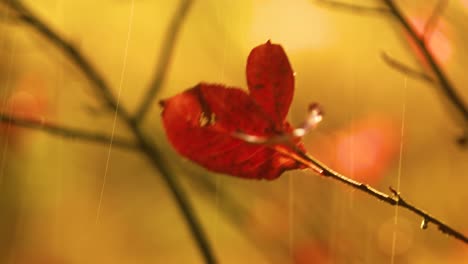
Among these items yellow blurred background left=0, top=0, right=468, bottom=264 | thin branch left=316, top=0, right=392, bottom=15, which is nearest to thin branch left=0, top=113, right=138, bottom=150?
yellow blurred background left=0, top=0, right=468, bottom=264

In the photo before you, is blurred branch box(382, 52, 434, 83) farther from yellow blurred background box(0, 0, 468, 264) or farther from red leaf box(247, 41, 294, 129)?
red leaf box(247, 41, 294, 129)

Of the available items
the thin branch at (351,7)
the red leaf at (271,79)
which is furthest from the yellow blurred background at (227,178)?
the red leaf at (271,79)

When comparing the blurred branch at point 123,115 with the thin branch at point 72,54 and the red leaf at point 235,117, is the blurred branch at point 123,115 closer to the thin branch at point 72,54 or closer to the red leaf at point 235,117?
the thin branch at point 72,54

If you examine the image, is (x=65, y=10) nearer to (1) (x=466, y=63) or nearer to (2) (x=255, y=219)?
(2) (x=255, y=219)

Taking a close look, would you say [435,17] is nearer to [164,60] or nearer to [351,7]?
[351,7]

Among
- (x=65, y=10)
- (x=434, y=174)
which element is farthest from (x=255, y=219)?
(x=65, y=10)
